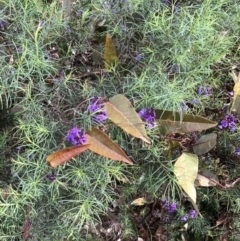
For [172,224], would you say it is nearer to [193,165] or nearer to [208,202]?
[208,202]

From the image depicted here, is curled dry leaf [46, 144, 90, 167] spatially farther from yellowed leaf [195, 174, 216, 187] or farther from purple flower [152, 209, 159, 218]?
purple flower [152, 209, 159, 218]

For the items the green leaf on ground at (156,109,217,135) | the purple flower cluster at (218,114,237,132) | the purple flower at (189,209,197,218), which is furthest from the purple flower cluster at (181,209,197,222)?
the green leaf on ground at (156,109,217,135)


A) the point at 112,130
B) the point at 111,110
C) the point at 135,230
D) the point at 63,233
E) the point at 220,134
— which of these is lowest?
the point at 135,230

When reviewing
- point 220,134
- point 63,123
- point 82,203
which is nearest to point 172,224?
point 220,134

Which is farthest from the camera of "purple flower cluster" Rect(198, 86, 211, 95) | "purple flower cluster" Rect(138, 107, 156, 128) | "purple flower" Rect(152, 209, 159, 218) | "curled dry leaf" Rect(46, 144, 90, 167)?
"purple flower" Rect(152, 209, 159, 218)

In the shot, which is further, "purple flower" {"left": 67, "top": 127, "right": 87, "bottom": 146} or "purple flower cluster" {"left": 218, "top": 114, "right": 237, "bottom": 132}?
"purple flower cluster" {"left": 218, "top": 114, "right": 237, "bottom": 132}

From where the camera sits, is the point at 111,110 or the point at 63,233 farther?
the point at 63,233
